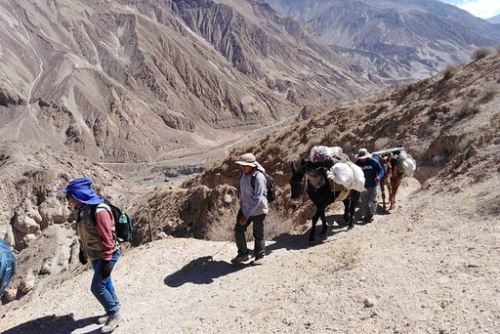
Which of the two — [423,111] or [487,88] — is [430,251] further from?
[423,111]

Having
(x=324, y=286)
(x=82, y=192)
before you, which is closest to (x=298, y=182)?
(x=324, y=286)

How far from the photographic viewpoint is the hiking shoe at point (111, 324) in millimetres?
5793

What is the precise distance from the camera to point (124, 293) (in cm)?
697

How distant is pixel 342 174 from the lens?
25.5ft

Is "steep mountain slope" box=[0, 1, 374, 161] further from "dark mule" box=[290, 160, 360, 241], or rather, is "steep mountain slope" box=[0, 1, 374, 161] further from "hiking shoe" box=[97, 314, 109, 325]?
"hiking shoe" box=[97, 314, 109, 325]

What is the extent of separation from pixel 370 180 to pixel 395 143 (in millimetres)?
5977

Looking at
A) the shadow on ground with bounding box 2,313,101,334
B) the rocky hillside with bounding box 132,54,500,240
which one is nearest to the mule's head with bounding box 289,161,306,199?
the rocky hillside with bounding box 132,54,500,240

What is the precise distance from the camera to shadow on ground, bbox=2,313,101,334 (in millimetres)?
6148

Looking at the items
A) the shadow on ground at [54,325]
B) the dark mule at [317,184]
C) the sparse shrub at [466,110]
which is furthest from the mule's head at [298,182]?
the sparse shrub at [466,110]

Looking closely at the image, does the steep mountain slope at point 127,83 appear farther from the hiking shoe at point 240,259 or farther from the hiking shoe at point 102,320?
the hiking shoe at point 102,320

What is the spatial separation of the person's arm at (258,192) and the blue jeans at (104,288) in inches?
80.4

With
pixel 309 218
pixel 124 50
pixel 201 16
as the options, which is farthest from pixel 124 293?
pixel 201 16

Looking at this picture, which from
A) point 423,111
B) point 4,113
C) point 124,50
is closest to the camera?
point 423,111

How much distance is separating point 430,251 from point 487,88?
9.04m
